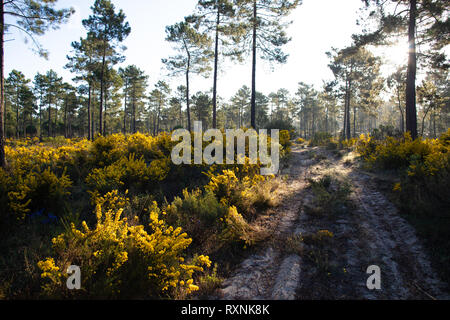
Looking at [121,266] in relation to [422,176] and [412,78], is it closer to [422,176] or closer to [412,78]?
[422,176]

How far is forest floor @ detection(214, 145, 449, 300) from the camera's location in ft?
8.02

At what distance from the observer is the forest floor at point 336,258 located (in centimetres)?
244

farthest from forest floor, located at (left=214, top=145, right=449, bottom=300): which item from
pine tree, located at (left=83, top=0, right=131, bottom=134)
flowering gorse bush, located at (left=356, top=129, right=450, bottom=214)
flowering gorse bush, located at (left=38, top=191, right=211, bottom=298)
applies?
pine tree, located at (left=83, top=0, right=131, bottom=134)

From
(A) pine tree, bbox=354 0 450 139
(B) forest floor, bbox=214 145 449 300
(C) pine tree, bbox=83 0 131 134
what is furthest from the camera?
(C) pine tree, bbox=83 0 131 134

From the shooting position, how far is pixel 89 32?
61.6ft

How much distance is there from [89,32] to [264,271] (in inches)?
948

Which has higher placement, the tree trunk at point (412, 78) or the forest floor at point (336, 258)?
the tree trunk at point (412, 78)

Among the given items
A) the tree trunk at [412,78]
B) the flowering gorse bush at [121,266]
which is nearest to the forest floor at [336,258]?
the flowering gorse bush at [121,266]

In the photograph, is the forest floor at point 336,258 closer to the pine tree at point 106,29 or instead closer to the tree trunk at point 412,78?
the tree trunk at point 412,78

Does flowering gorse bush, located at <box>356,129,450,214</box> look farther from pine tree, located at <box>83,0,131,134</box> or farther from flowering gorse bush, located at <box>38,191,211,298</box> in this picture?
pine tree, located at <box>83,0,131,134</box>

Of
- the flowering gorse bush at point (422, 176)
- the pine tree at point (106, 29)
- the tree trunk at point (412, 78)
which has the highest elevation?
the pine tree at point (106, 29)

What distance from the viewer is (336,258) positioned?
3018 millimetres

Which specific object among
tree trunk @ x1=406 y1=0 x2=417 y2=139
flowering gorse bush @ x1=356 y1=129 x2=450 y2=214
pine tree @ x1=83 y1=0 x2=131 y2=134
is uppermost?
pine tree @ x1=83 y1=0 x2=131 y2=134
